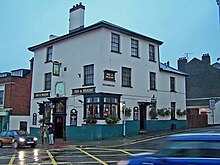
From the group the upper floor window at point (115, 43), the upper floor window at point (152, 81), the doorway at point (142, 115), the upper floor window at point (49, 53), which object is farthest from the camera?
the upper floor window at point (49, 53)

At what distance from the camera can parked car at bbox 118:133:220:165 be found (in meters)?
5.64

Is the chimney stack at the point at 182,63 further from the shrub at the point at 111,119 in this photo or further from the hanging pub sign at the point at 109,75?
the shrub at the point at 111,119

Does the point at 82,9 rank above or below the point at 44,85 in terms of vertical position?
above

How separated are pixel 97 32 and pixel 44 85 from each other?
8.84 m

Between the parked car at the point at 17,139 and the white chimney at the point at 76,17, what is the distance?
1192 cm

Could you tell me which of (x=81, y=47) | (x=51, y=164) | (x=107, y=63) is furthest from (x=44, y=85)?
(x=51, y=164)

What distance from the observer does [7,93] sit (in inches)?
1358

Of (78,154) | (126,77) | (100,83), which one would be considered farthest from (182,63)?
(78,154)

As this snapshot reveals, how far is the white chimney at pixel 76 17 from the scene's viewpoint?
28922 mm

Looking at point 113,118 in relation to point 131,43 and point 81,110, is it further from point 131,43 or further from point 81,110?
point 131,43

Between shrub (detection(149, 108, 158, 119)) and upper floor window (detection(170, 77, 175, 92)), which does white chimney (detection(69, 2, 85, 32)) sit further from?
upper floor window (detection(170, 77, 175, 92))

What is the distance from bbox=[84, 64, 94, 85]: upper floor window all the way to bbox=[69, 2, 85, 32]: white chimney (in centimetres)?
500

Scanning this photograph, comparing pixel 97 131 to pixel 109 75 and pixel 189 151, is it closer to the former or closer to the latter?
pixel 109 75

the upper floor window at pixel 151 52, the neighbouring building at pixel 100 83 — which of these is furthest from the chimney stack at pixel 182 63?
the upper floor window at pixel 151 52
